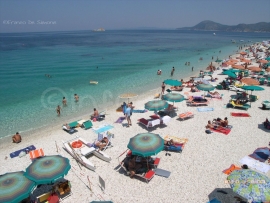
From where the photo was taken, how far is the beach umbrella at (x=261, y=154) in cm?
991

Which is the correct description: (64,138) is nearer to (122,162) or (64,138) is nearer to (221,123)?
(122,162)

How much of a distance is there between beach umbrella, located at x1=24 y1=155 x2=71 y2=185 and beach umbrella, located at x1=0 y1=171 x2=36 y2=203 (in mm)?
229

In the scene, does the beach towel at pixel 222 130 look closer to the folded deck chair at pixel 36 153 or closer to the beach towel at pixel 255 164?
the beach towel at pixel 255 164

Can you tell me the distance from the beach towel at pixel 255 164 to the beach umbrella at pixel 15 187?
363 inches

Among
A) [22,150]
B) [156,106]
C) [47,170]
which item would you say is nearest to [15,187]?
[47,170]

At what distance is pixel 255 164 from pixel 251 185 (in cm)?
370

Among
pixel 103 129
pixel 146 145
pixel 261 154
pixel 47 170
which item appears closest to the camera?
pixel 47 170

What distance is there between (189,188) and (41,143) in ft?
30.1

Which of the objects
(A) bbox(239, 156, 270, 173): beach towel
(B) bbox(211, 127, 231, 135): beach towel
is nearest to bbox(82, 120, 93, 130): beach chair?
(B) bbox(211, 127, 231, 135): beach towel

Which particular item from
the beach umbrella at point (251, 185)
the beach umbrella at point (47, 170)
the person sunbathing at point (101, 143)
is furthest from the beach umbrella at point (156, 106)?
the beach umbrella at point (251, 185)

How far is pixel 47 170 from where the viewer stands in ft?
25.4

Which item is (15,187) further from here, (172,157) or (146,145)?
(172,157)

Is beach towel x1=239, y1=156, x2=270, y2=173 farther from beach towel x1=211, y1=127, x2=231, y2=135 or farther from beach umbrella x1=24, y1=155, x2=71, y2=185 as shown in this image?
beach umbrella x1=24, y1=155, x2=71, y2=185

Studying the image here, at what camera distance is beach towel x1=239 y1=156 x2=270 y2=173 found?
9.21 metres
